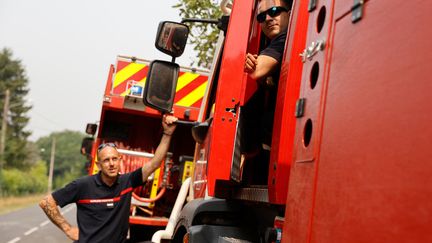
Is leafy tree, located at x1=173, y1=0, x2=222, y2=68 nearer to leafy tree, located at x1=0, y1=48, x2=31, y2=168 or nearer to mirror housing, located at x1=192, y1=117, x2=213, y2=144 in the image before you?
mirror housing, located at x1=192, y1=117, x2=213, y2=144

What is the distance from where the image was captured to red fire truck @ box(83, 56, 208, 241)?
23.2ft

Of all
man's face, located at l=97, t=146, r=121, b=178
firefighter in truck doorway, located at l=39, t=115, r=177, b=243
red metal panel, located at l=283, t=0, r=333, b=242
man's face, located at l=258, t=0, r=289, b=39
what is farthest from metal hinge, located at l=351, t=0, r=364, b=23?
man's face, located at l=97, t=146, r=121, b=178

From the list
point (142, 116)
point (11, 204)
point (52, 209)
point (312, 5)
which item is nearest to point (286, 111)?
point (312, 5)

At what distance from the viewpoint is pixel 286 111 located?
7.63ft

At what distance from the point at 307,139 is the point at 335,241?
1.51 ft

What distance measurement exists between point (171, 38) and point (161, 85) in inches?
11.5

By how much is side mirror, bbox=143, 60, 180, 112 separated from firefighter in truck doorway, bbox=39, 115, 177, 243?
658 millimetres

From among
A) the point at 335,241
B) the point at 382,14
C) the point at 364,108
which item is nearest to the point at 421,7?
the point at 382,14

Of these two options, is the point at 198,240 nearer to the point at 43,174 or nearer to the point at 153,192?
the point at 153,192

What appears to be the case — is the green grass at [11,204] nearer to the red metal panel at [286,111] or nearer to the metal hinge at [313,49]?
the red metal panel at [286,111]

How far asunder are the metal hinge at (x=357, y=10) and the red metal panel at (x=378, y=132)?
0.06ft

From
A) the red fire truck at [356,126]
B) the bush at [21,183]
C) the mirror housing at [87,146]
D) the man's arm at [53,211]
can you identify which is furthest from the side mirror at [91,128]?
the bush at [21,183]

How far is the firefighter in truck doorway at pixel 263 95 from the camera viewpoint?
296cm

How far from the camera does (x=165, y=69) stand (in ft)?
11.1
